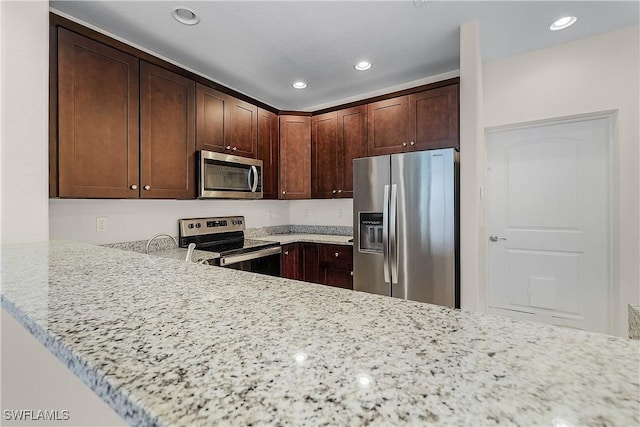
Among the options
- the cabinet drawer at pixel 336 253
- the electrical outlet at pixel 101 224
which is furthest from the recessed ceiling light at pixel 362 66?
the electrical outlet at pixel 101 224

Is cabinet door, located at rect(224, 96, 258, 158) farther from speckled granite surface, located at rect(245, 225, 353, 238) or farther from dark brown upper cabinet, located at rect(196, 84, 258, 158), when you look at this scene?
speckled granite surface, located at rect(245, 225, 353, 238)

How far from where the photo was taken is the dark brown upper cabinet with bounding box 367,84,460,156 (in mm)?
2684

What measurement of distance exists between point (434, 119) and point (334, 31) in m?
1.20

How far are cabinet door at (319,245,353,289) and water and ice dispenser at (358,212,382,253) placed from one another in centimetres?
32

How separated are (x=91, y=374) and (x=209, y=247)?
8.57ft

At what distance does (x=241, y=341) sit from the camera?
0.43m

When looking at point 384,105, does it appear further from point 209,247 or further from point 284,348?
point 284,348

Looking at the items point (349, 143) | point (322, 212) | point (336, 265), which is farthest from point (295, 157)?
point (336, 265)

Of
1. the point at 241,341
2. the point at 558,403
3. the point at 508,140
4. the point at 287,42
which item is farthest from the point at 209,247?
the point at 508,140

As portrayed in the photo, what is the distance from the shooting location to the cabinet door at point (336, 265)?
3.05 meters

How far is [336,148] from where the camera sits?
3.42m

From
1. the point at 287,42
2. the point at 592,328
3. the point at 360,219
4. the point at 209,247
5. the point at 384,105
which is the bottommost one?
the point at 592,328

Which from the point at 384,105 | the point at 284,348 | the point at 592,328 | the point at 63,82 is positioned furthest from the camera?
the point at 384,105

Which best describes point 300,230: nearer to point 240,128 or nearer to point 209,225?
point 209,225
